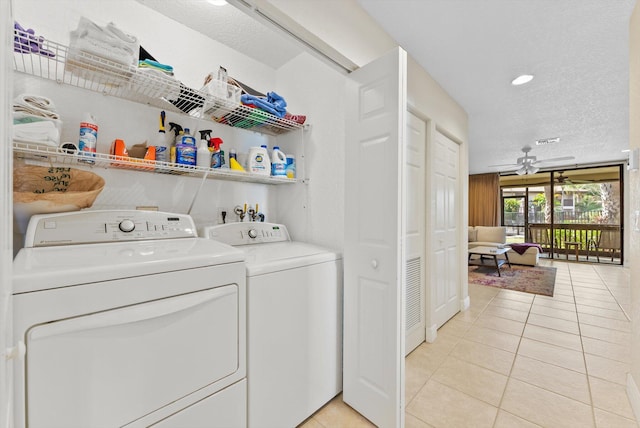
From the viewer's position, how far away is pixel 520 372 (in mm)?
1952

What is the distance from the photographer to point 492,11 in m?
1.66

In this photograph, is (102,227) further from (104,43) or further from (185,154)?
(104,43)

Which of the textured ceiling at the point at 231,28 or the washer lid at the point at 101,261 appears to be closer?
the washer lid at the point at 101,261

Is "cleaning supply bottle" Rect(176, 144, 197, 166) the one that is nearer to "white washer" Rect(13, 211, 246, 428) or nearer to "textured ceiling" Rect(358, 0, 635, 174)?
"white washer" Rect(13, 211, 246, 428)

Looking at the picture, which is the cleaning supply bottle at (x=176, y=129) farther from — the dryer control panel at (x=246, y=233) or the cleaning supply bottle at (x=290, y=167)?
the cleaning supply bottle at (x=290, y=167)

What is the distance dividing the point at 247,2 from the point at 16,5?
116 centimetres

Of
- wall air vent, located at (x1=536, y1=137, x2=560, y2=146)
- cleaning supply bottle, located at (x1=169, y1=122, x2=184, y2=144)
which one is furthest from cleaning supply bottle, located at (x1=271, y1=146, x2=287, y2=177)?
wall air vent, located at (x1=536, y1=137, x2=560, y2=146)

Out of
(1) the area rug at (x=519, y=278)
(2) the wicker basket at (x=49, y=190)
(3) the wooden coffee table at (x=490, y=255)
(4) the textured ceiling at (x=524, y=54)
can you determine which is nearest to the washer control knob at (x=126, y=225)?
(2) the wicker basket at (x=49, y=190)

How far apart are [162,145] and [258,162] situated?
0.58 m

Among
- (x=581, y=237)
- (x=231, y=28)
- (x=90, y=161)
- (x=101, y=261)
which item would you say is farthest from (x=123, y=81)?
(x=581, y=237)

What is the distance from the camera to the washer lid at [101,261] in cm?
72

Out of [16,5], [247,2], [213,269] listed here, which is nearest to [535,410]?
[213,269]

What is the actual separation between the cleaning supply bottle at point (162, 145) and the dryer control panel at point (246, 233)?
486mm

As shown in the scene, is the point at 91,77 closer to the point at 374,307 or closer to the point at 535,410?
the point at 374,307
